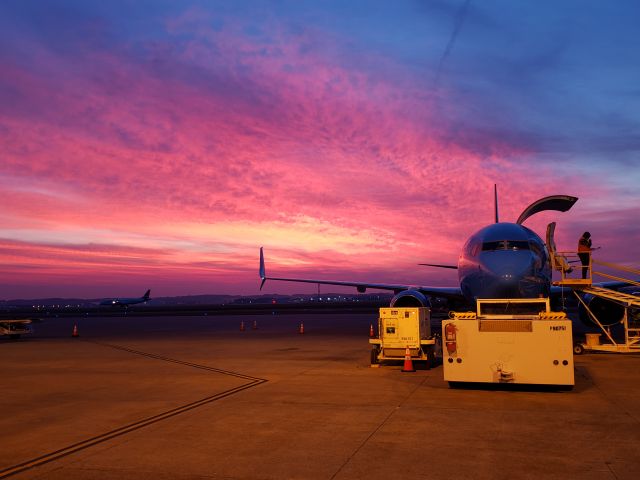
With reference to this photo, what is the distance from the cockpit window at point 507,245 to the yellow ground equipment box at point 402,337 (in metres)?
3.64

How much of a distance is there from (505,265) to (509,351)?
19.5 ft

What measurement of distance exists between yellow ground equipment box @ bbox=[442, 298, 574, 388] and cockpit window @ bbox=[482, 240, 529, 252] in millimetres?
5907

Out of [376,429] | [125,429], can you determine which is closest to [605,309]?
[376,429]

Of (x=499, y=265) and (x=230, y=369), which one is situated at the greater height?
(x=499, y=265)

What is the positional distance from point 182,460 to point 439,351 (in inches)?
581

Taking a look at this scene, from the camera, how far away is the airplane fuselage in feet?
56.6

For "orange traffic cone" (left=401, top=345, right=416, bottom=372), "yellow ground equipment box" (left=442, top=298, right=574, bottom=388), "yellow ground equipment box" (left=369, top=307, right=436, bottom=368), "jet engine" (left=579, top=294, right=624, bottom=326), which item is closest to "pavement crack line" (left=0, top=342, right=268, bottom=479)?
"orange traffic cone" (left=401, top=345, right=416, bottom=372)

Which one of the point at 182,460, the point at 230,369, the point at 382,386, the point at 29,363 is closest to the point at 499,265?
the point at 382,386

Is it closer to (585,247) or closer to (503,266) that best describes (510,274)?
(503,266)

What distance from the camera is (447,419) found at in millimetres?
9344

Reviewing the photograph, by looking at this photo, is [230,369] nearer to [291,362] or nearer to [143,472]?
[291,362]

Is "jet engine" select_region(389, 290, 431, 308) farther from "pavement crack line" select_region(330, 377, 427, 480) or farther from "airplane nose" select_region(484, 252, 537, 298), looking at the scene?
"pavement crack line" select_region(330, 377, 427, 480)

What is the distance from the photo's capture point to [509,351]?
39.2ft

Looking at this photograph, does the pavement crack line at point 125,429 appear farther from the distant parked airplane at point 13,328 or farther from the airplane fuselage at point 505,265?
the distant parked airplane at point 13,328
